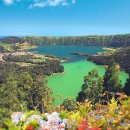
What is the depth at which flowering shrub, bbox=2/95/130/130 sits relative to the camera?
661cm

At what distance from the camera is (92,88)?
5784cm

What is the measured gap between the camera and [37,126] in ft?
24.0

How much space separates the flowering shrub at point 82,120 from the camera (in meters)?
6.61

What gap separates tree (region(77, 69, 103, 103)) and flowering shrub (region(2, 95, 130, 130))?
160 feet

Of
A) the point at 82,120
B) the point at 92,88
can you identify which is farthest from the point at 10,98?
the point at 82,120

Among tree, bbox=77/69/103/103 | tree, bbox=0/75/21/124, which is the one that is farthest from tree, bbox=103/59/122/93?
tree, bbox=0/75/21/124

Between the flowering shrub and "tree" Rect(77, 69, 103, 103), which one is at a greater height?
the flowering shrub

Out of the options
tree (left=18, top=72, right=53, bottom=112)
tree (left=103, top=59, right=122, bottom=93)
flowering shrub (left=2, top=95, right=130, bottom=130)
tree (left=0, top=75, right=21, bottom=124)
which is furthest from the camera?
tree (left=103, top=59, right=122, bottom=93)

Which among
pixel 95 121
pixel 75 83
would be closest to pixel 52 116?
pixel 95 121

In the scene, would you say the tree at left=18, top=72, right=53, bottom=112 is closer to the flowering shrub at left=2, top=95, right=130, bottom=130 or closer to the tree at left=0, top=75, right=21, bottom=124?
the tree at left=0, top=75, right=21, bottom=124

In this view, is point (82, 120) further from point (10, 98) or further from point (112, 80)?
point (112, 80)

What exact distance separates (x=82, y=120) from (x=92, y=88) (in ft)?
168

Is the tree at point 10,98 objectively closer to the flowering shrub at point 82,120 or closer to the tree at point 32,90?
the tree at point 32,90

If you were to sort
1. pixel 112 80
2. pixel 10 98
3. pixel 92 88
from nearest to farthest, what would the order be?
1. pixel 10 98
2. pixel 92 88
3. pixel 112 80
